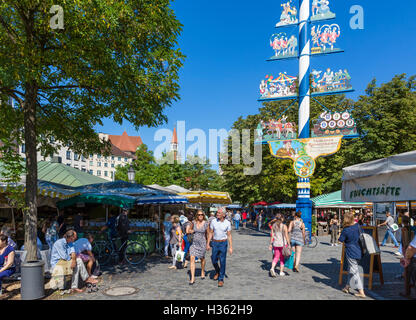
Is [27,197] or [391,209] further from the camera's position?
[391,209]

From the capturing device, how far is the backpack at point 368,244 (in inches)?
276

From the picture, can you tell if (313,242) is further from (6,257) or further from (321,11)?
(321,11)

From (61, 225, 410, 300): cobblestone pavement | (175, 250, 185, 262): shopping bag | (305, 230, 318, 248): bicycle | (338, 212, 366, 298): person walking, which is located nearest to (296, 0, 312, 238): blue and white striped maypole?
(305, 230, 318, 248): bicycle

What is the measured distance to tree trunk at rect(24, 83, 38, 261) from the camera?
7.35 meters

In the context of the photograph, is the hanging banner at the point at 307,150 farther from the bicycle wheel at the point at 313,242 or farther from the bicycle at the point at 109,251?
the bicycle at the point at 109,251

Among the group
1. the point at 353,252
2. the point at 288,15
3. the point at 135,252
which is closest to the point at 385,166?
the point at 353,252

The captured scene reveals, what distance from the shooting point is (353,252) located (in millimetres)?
6852

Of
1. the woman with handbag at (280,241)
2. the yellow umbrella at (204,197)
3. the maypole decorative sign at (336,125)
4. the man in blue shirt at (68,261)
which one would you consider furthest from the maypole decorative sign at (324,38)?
the man in blue shirt at (68,261)

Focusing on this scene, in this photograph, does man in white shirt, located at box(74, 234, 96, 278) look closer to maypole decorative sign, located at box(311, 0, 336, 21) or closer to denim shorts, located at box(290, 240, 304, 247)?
denim shorts, located at box(290, 240, 304, 247)

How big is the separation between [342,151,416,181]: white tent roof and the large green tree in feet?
17.4

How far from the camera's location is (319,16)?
66.6 ft
